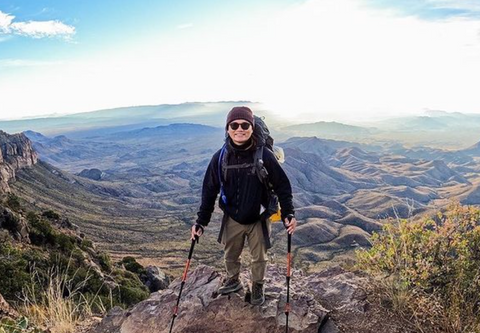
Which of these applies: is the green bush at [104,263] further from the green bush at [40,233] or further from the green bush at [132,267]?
the green bush at [132,267]

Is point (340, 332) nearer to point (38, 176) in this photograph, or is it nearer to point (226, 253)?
point (226, 253)

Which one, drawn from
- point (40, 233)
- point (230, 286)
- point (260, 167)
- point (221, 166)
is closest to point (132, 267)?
point (40, 233)

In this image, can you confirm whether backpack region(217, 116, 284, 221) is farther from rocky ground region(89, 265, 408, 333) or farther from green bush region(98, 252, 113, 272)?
green bush region(98, 252, 113, 272)

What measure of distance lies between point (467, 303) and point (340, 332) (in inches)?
67.6

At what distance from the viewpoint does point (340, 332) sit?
5.48m

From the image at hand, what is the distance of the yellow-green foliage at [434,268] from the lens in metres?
4.92

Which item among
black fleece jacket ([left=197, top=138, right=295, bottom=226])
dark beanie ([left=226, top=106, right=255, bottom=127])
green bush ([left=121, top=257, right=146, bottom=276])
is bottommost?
green bush ([left=121, top=257, right=146, bottom=276])

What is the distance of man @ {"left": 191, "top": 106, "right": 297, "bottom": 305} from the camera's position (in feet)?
18.2

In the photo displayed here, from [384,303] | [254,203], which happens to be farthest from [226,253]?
[384,303]

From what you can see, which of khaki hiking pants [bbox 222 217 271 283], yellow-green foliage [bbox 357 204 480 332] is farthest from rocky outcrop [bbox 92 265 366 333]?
yellow-green foliage [bbox 357 204 480 332]

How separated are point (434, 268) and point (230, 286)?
10.2ft

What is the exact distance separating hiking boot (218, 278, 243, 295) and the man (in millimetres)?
411

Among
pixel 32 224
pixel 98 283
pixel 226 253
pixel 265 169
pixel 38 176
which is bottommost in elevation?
pixel 38 176

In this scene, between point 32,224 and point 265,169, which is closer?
point 265,169
